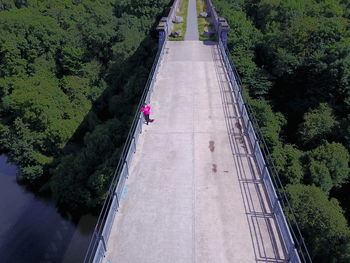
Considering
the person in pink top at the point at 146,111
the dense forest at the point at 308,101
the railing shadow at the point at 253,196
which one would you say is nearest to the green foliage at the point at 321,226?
the dense forest at the point at 308,101

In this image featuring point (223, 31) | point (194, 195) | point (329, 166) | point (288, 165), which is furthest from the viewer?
point (223, 31)

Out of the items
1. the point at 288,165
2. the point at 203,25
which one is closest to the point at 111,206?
the point at 288,165

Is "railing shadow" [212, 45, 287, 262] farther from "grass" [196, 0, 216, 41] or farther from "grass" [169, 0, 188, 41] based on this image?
"grass" [169, 0, 188, 41]

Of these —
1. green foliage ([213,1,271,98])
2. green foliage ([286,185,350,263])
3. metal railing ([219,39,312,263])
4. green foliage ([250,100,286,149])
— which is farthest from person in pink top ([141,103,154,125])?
green foliage ([213,1,271,98])

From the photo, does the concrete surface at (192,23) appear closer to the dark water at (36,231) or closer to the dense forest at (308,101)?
the dense forest at (308,101)

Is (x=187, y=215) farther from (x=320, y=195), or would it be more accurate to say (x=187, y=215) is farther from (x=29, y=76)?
(x=29, y=76)

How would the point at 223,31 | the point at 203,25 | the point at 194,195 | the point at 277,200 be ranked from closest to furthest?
the point at 277,200, the point at 194,195, the point at 223,31, the point at 203,25

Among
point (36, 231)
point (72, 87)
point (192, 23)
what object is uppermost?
point (192, 23)

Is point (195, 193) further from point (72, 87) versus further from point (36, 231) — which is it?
point (72, 87)
